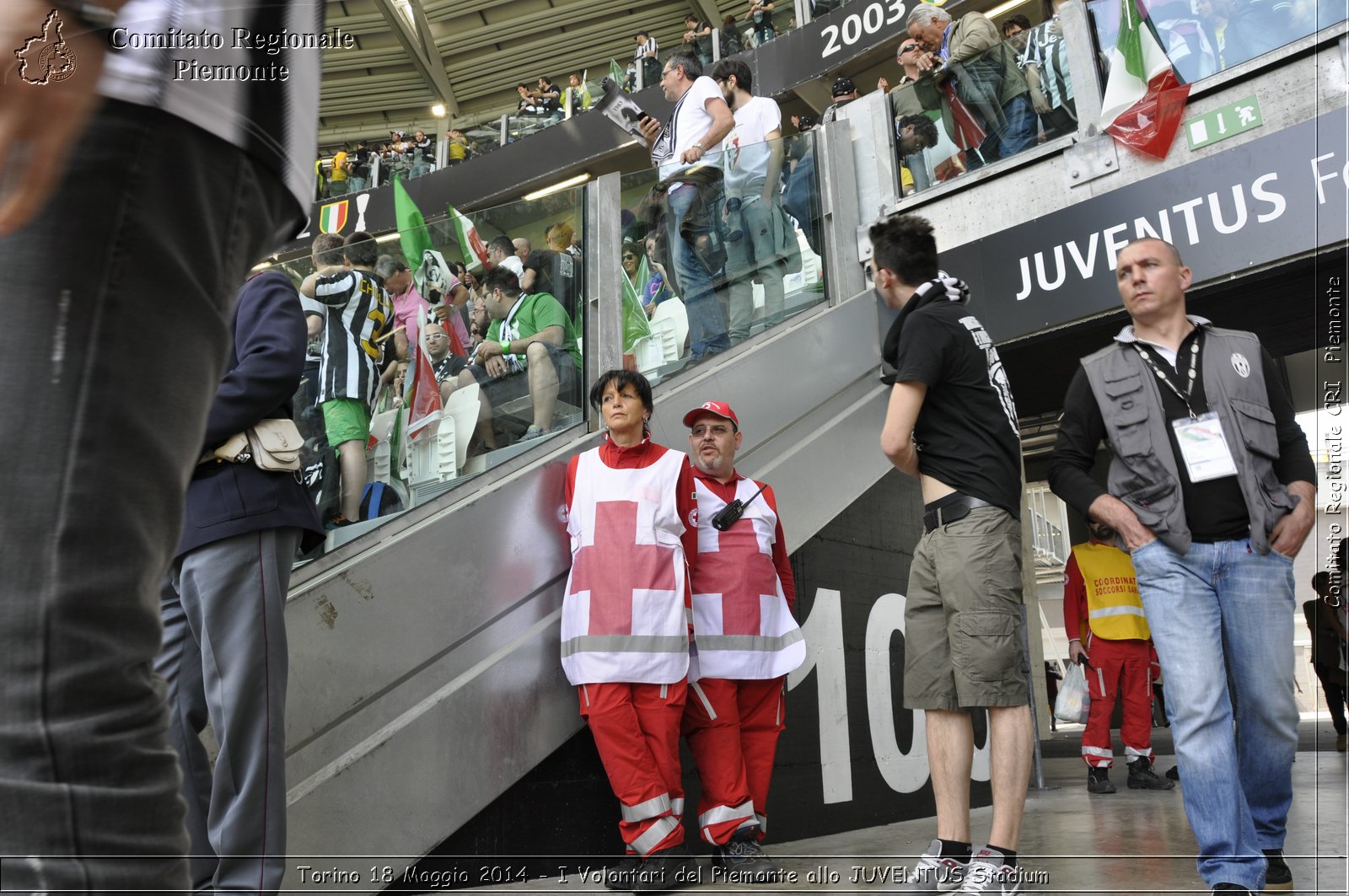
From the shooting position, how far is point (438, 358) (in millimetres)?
4047

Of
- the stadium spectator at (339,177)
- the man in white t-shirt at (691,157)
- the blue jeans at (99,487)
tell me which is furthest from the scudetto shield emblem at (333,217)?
the blue jeans at (99,487)

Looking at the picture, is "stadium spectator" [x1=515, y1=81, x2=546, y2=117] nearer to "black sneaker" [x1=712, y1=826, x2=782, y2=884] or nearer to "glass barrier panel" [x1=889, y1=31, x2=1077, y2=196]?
"glass barrier panel" [x1=889, y1=31, x2=1077, y2=196]

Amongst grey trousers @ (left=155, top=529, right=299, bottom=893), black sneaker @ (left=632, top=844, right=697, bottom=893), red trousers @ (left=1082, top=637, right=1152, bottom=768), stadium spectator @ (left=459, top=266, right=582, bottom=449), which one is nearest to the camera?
grey trousers @ (left=155, top=529, right=299, bottom=893)

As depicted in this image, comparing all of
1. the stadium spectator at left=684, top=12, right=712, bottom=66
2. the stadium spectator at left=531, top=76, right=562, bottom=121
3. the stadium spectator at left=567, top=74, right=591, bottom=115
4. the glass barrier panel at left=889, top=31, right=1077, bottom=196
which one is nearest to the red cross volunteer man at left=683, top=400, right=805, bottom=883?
the glass barrier panel at left=889, top=31, right=1077, bottom=196

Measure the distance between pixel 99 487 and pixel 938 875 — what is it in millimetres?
2573

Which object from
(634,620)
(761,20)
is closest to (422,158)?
(761,20)

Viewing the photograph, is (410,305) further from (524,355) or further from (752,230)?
(752,230)

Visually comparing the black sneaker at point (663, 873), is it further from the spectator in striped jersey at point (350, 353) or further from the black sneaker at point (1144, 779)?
the black sneaker at point (1144, 779)

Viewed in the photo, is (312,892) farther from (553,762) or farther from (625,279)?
(625,279)

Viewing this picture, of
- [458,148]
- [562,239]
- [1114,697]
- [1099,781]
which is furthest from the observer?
[458,148]

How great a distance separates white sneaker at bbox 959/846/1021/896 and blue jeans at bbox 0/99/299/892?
7.69 ft

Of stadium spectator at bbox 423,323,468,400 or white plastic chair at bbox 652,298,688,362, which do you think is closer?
stadium spectator at bbox 423,323,468,400

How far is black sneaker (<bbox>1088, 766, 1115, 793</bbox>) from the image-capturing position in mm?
6004

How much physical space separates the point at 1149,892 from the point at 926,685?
774 millimetres
